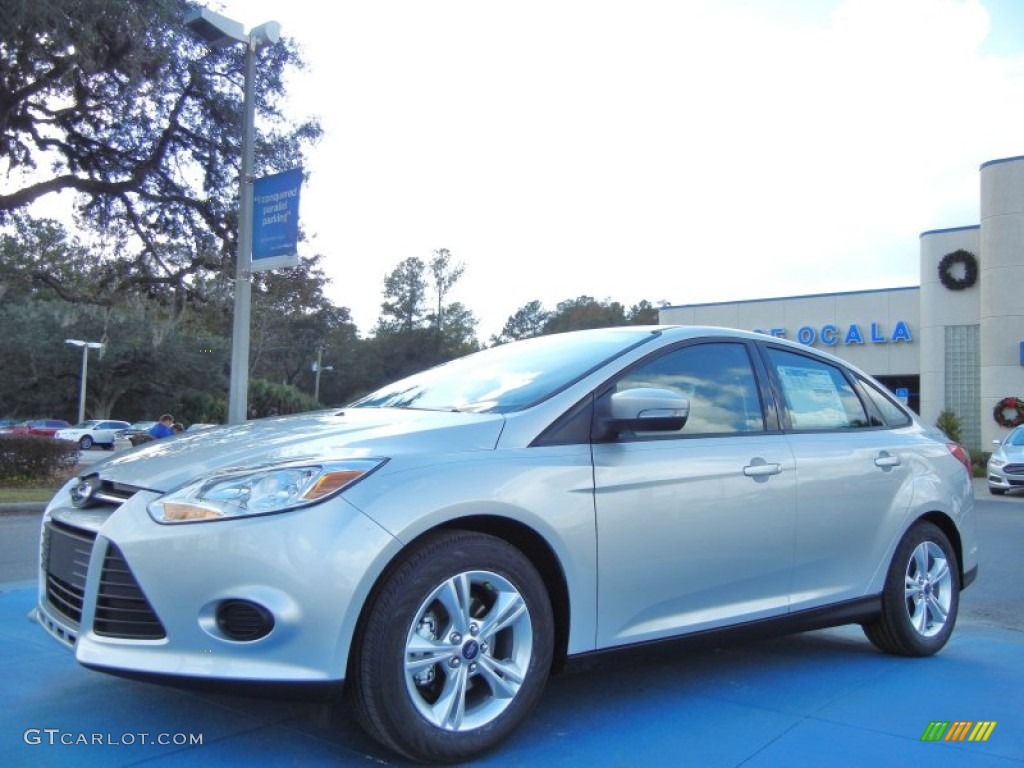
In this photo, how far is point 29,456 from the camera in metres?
15.6

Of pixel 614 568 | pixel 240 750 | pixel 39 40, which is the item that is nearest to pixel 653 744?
pixel 614 568

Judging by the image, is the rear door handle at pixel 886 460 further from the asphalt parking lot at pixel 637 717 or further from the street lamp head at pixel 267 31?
the street lamp head at pixel 267 31

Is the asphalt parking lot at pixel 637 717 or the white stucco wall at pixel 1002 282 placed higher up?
the white stucco wall at pixel 1002 282

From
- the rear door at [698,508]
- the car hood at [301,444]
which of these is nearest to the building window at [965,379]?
the rear door at [698,508]

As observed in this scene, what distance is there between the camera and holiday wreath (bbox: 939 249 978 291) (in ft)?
100.0

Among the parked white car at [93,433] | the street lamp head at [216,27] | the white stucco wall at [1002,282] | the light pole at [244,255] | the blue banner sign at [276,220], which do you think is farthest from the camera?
the parked white car at [93,433]

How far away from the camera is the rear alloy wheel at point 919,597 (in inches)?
186

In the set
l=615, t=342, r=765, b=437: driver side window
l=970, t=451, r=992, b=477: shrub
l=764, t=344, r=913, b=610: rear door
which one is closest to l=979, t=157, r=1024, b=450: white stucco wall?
l=970, t=451, r=992, b=477: shrub

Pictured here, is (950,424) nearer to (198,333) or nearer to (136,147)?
(136,147)

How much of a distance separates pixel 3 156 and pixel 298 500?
16.5 metres

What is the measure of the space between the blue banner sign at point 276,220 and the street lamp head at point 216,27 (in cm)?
179

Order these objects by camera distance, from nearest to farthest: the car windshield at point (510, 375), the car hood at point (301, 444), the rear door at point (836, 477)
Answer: the car hood at point (301, 444) → the car windshield at point (510, 375) → the rear door at point (836, 477)

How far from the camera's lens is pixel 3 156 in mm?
16422

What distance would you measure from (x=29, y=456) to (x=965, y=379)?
28382 millimetres
